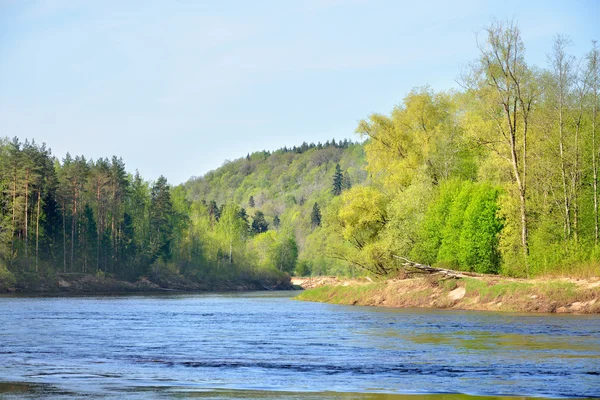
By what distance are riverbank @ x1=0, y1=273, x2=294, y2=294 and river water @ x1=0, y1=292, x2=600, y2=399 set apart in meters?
79.4

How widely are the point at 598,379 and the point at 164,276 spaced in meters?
133

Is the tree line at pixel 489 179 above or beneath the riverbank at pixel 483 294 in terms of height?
above

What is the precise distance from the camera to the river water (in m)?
16.4

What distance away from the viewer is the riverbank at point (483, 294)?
1703 inches

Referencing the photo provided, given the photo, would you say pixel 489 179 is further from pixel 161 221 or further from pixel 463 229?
pixel 161 221

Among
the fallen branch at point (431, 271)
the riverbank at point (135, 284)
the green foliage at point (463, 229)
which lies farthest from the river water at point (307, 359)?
the riverbank at point (135, 284)

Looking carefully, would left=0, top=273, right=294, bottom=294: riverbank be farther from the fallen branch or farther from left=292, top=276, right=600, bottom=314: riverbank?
the fallen branch

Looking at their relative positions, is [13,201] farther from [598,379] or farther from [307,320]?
[598,379]

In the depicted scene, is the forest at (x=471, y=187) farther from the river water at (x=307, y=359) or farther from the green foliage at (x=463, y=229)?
the river water at (x=307, y=359)

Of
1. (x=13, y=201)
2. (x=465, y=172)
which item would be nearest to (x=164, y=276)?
(x=13, y=201)

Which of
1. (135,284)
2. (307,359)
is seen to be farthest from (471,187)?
(135,284)

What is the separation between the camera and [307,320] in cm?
4166

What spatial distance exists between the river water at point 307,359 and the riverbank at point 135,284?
79431 millimetres

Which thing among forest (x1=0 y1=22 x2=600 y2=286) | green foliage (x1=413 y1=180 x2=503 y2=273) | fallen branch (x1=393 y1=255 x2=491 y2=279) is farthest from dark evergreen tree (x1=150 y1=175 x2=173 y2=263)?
fallen branch (x1=393 y1=255 x2=491 y2=279)
